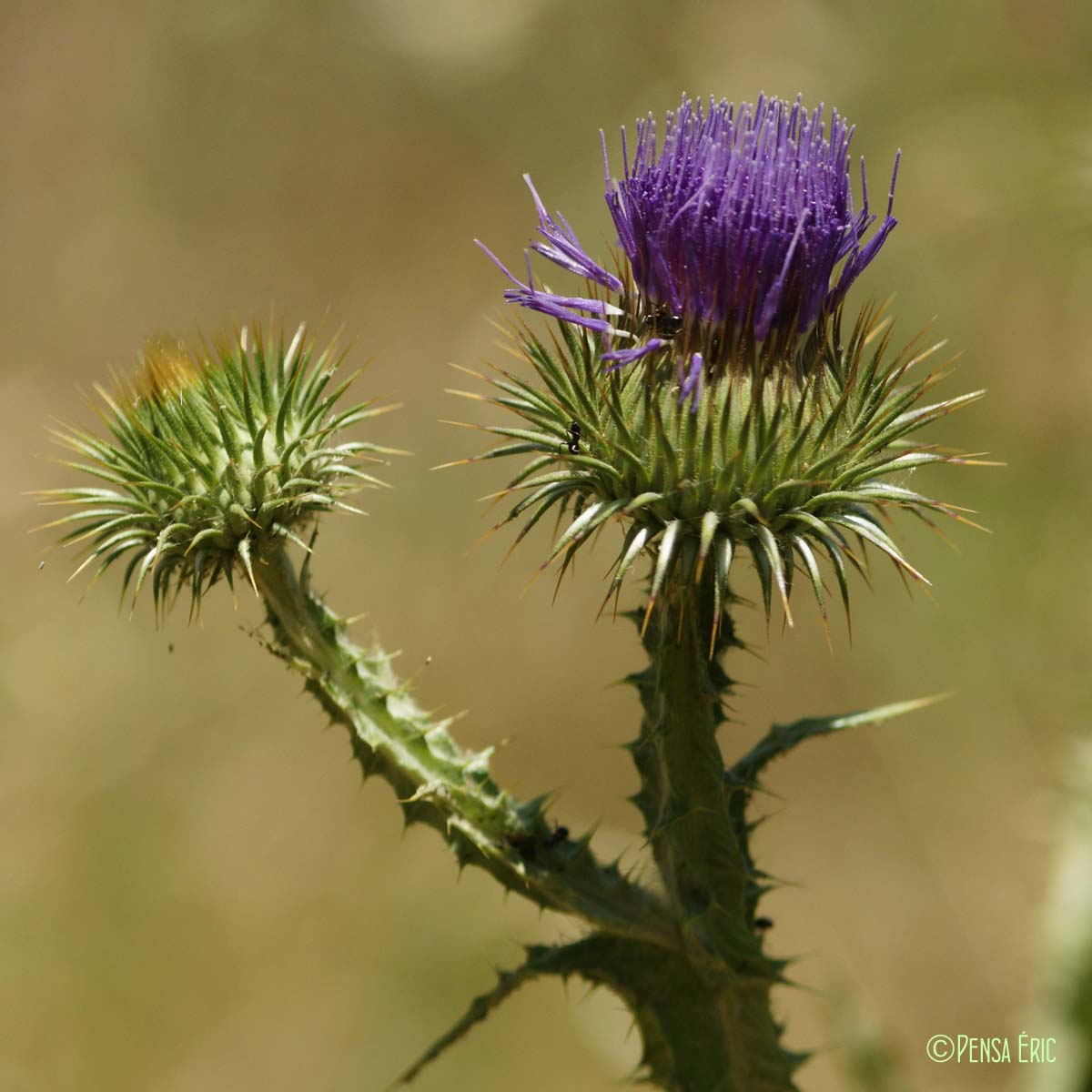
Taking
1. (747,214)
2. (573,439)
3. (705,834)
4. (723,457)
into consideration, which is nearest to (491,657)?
(705,834)

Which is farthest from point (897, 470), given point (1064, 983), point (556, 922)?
point (556, 922)

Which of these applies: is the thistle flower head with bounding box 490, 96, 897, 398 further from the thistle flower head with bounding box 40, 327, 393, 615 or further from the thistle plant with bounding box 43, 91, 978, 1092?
the thistle flower head with bounding box 40, 327, 393, 615

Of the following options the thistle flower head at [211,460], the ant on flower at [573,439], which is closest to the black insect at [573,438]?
the ant on flower at [573,439]

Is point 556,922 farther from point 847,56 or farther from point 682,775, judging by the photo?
point 847,56

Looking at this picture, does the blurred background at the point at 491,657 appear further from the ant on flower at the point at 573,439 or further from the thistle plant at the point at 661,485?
the ant on flower at the point at 573,439

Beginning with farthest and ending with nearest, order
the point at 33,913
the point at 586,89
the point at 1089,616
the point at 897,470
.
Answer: the point at 586,89, the point at 33,913, the point at 1089,616, the point at 897,470

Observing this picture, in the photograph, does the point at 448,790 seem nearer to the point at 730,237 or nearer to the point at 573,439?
the point at 573,439

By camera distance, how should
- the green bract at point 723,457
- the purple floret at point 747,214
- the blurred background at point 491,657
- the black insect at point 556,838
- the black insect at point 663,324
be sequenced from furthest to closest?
the blurred background at point 491,657, the black insect at point 556,838, the black insect at point 663,324, the purple floret at point 747,214, the green bract at point 723,457
